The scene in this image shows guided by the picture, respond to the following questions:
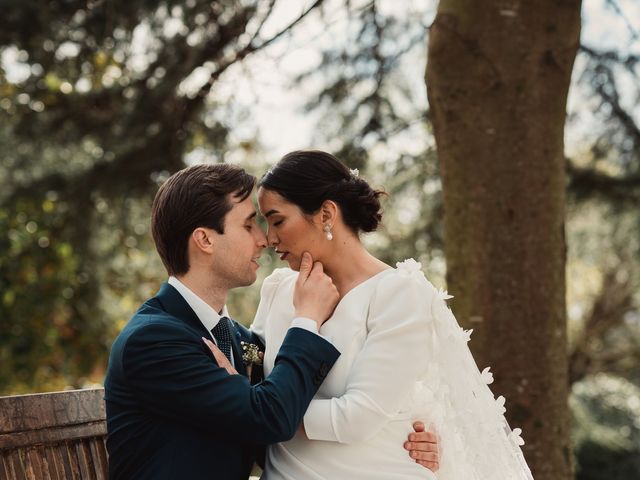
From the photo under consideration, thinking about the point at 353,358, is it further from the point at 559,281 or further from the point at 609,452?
the point at 609,452

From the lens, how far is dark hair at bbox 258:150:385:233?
285 cm

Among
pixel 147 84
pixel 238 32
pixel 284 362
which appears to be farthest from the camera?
pixel 147 84

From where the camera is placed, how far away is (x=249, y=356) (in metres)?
2.92

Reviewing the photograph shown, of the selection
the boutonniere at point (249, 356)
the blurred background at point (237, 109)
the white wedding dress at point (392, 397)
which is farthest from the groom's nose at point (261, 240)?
the blurred background at point (237, 109)

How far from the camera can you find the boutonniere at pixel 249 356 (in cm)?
292

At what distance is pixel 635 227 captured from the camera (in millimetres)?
7129

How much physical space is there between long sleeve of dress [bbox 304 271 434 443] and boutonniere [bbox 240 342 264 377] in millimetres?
404

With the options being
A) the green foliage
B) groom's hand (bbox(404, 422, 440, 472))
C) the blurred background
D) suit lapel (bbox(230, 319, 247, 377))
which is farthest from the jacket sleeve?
the green foliage

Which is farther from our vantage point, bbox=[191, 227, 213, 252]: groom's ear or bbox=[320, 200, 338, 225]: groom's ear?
bbox=[320, 200, 338, 225]: groom's ear

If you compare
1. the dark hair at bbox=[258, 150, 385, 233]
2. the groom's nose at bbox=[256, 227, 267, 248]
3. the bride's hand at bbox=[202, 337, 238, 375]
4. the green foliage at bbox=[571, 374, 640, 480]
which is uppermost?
the dark hair at bbox=[258, 150, 385, 233]

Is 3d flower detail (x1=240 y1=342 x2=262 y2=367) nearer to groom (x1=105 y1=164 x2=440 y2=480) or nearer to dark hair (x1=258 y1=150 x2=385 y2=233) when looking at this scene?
groom (x1=105 y1=164 x2=440 y2=480)

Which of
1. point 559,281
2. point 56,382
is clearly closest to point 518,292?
point 559,281

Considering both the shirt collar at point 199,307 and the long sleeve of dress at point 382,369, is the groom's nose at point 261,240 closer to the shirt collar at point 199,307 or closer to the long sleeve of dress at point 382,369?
the shirt collar at point 199,307

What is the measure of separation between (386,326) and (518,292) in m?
1.44
